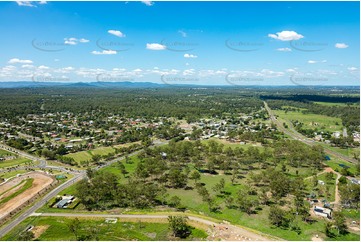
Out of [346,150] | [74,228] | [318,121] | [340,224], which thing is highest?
[318,121]

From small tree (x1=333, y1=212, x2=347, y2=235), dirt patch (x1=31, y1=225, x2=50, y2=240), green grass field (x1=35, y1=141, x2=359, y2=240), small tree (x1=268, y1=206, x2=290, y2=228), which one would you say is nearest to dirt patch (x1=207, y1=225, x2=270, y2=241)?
green grass field (x1=35, y1=141, x2=359, y2=240)

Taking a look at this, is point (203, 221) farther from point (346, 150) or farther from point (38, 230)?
point (346, 150)

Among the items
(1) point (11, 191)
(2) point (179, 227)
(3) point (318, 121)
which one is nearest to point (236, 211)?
(2) point (179, 227)

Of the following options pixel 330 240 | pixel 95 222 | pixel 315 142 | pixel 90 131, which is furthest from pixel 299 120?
pixel 95 222

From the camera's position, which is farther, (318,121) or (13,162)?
(318,121)

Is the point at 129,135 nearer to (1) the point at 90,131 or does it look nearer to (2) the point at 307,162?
(1) the point at 90,131

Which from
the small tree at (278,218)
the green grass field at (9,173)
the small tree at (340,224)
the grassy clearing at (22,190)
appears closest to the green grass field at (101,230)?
the small tree at (278,218)

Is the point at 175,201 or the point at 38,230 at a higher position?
the point at 175,201

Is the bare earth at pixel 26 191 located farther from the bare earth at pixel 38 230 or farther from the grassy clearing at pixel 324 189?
the grassy clearing at pixel 324 189
